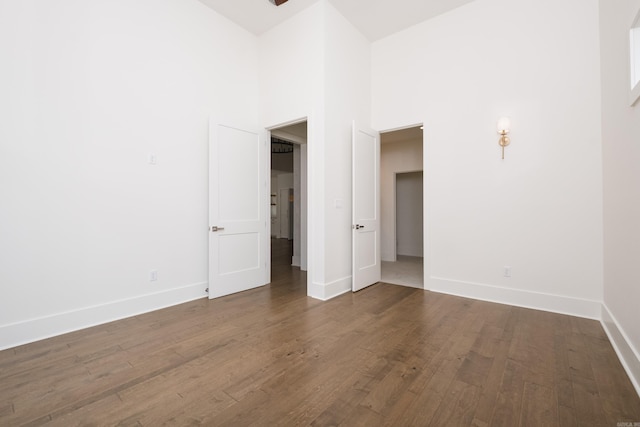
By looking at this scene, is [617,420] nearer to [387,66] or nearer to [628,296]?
[628,296]

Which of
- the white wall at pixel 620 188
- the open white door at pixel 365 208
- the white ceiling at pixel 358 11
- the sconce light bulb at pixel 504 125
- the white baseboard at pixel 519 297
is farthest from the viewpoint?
the open white door at pixel 365 208

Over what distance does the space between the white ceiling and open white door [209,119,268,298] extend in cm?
155

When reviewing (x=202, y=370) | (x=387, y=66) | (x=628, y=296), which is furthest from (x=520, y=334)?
(x=387, y=66)

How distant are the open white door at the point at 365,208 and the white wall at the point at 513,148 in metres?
0.70

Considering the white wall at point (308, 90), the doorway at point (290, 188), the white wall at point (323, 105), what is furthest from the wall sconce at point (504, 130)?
the doorway at point (290, 188)

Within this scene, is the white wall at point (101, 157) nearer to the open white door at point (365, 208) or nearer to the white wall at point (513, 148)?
the open white door at point (365, 208)

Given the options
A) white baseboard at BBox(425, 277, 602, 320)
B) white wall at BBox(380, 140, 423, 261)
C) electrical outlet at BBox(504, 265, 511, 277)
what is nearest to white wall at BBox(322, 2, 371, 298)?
white baseboard at BBox(425, 277, 602, 320)

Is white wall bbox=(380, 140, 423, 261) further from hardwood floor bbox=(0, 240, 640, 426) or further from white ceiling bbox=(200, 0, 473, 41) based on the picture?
hardwood floor bbox=(0, 240, 640, 426)

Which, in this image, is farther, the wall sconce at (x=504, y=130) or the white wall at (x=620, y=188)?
the wall sconce at (x=504, y=130)

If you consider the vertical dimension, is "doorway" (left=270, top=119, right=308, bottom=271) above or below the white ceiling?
below

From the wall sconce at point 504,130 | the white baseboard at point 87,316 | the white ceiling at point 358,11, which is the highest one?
the white ceiling at point 358,11

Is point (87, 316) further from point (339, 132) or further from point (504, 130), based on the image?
point (504, 130)

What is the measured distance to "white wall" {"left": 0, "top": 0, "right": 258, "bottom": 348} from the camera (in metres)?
2.38

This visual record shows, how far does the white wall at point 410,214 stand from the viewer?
285 inches
